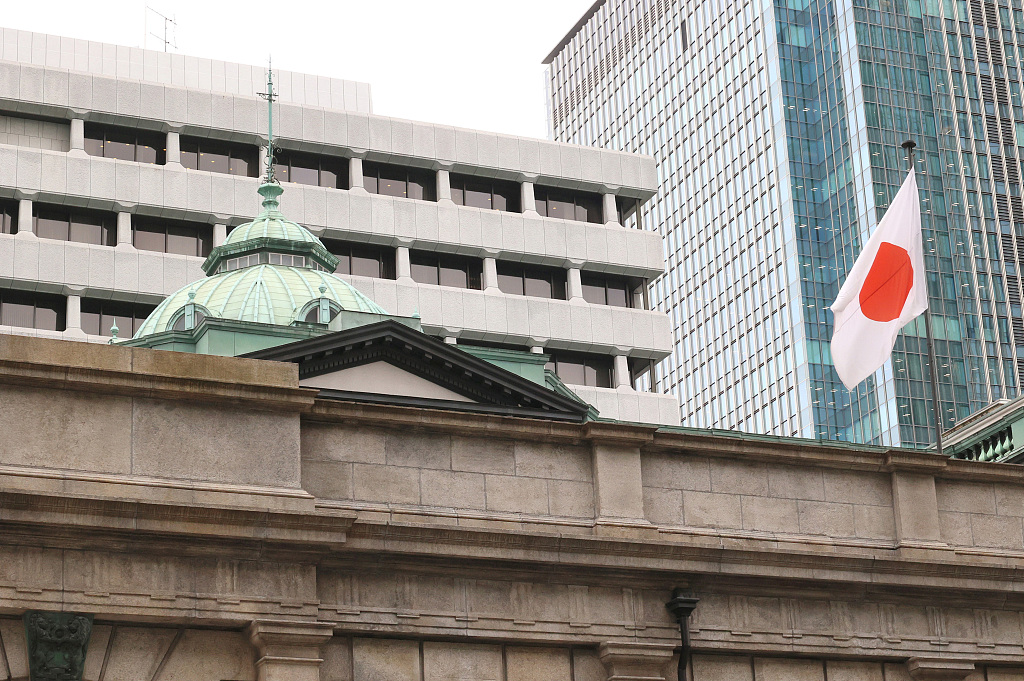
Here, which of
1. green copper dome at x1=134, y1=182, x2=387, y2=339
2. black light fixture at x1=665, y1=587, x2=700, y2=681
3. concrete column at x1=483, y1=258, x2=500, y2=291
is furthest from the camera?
concrete column at x1=483, y1=258, x2=500, y2=291

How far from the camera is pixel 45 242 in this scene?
80.2 meters

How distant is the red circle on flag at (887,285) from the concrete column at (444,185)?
63.3m

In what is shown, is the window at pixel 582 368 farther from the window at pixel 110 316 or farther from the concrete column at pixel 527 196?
the window at pixel 110 316

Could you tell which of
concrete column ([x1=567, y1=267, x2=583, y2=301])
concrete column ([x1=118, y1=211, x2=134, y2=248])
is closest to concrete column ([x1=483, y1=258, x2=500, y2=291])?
concrete column ([x1=567, y1=267, x2=583, y2=301])

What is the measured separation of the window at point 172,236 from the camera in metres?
84.6

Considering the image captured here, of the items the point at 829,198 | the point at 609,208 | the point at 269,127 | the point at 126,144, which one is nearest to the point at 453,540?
the point at 269,127

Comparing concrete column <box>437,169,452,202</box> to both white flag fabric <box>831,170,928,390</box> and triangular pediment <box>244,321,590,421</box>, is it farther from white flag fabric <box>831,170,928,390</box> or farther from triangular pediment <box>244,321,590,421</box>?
white flag fabric <box>831,170,928,390</box>

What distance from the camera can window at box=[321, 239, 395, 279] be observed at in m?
87.8

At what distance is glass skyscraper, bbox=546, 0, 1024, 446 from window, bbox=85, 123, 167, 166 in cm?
6366

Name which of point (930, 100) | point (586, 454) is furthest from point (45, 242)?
point (930, 100)

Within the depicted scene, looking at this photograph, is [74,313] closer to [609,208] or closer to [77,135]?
[77,135]

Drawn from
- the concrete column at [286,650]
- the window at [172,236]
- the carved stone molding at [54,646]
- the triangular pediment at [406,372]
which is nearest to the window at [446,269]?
the window at [172,236]

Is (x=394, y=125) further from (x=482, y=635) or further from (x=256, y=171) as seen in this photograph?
(x=482, y=635)

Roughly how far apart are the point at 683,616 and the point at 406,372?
66.7 feet
